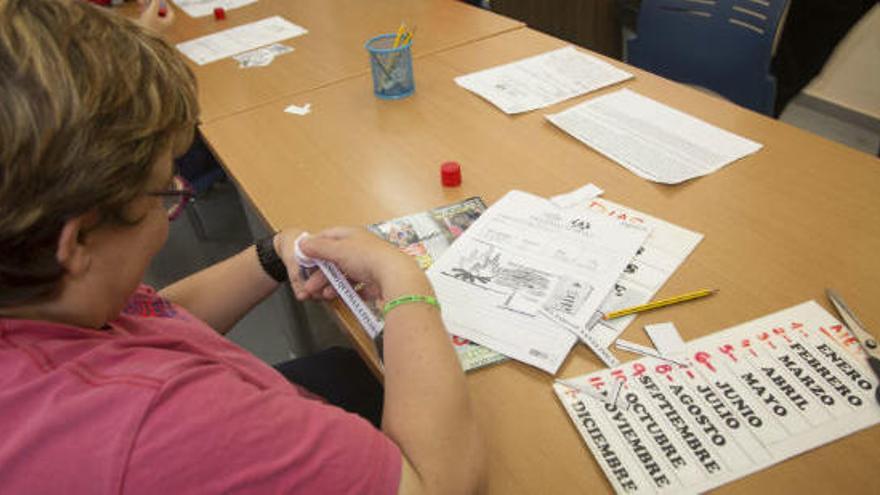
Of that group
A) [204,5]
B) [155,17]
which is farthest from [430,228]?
[204,5]

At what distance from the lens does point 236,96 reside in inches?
60.9

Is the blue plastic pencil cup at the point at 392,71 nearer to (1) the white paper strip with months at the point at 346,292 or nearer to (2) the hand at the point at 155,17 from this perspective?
A: (1) the white paper strip with months at the point at 346,292

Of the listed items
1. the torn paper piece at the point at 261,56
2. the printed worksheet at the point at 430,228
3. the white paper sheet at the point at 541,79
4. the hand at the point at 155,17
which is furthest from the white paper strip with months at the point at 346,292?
the hand at the point at 155,17

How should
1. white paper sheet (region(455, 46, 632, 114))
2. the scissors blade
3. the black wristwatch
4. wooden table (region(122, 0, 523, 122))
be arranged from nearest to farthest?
the scissors blade, the black wristwatch, white paper sheet (region(455, 46, 632, 114)), wooden table (region(122, 0, 523, 122))

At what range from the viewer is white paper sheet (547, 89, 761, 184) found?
1.08m

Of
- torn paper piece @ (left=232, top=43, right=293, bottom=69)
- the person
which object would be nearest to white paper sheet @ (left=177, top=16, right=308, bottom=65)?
torn paper piece @ (left=232, top=43, right=293, bottom=69)

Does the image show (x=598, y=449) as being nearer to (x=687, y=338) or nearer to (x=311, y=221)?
(x=687, y=338)

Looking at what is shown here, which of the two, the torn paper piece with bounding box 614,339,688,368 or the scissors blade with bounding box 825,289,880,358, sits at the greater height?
the scissors blade with bounding box 825,289,880,358

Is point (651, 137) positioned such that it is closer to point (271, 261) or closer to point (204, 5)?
point (271, 261)

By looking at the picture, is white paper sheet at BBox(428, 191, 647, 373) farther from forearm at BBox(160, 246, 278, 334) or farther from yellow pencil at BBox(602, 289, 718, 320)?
forearm at BBox(160, 246, 278, 334)

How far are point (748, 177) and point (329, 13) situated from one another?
152 centimetres

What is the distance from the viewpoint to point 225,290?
1.02 metres

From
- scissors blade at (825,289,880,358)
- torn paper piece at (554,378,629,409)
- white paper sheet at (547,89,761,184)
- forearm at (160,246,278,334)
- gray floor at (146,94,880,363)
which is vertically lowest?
gray floor at (146,94,880,363)

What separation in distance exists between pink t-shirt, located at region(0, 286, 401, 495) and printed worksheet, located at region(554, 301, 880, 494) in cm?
25
